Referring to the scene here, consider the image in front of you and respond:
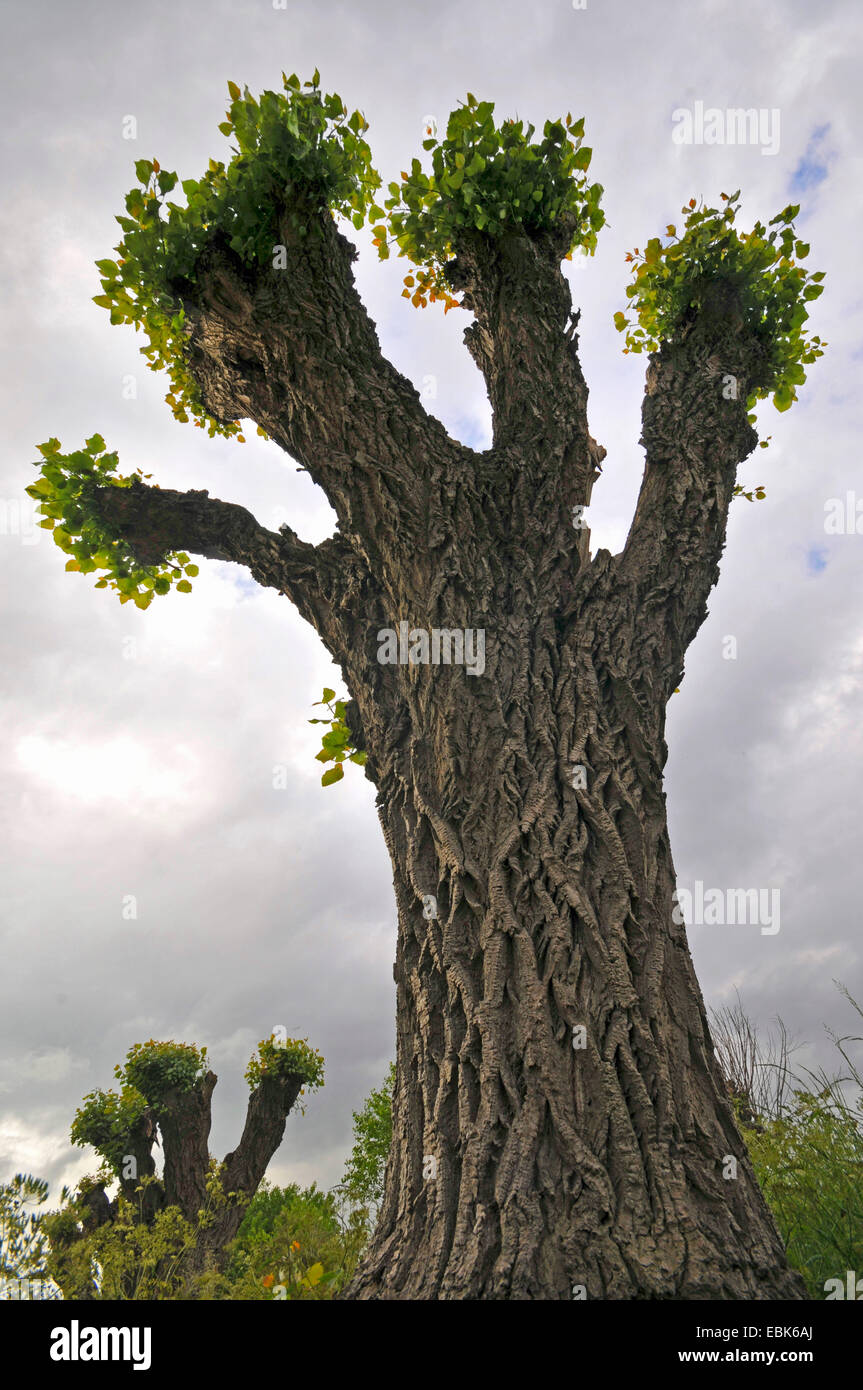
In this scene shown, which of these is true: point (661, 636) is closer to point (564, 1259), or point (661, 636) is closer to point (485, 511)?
point (485, 511)

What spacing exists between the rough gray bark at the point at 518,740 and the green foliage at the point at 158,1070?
A: 7267 mm

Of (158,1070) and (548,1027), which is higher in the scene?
(548,1027)

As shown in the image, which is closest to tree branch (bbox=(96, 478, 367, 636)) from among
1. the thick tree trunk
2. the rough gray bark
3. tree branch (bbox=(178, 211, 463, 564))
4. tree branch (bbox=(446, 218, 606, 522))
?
the rough gray bark

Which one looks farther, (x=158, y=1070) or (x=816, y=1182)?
(x=158, y=1070)

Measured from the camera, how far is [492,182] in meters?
4.30

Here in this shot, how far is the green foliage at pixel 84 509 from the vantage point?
14.8ft

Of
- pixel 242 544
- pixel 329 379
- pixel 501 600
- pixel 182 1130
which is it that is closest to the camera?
pixel 501 600

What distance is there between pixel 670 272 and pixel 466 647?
311 centimetres

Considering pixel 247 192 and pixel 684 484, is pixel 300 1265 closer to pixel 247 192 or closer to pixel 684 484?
pixel 684 484

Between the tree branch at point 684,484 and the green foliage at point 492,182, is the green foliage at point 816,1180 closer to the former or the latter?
the tree branch at point 684,484

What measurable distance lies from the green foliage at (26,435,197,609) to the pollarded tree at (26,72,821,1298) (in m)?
0.02

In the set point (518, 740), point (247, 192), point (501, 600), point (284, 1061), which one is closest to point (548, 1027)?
point (518, 740)

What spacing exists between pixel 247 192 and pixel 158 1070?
31.0 ft
